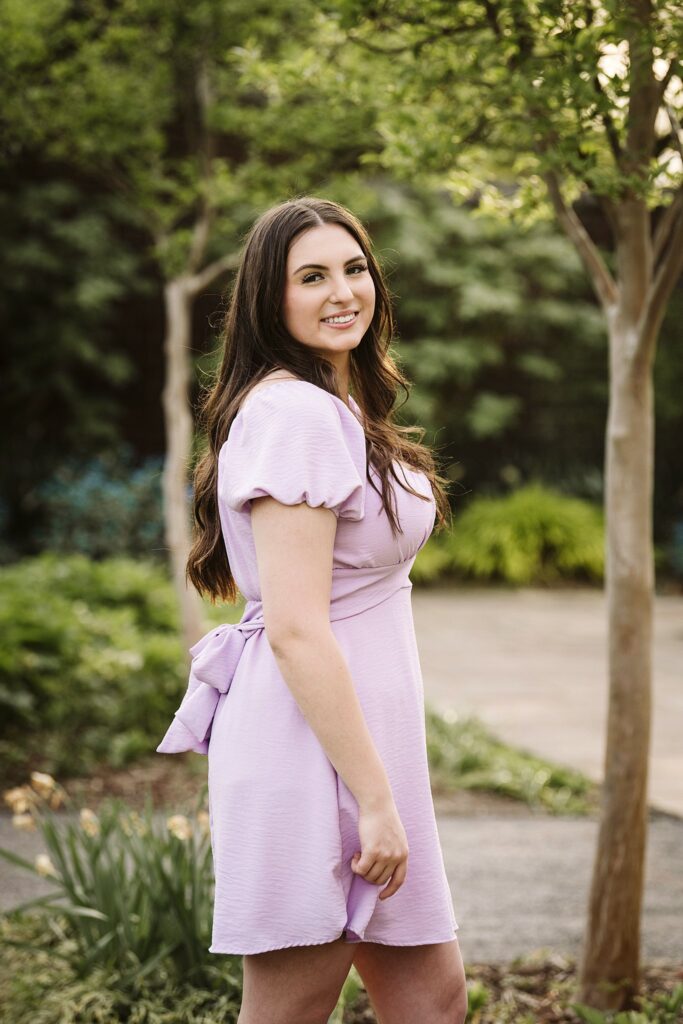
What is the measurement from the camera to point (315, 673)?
169cm

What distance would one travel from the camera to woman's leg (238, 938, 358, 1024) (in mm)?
1771

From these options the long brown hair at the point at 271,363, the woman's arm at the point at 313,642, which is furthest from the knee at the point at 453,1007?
the long brown hair at the point at 271,363

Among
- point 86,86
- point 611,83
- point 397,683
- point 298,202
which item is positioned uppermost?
point 86,86

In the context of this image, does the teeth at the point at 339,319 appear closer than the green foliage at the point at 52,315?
Yes

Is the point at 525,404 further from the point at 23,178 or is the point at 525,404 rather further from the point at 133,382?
the point at 23,178

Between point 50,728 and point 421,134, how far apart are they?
12.1 ft

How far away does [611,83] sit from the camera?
2.39m

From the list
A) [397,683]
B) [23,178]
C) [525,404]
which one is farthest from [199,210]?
[525,404]

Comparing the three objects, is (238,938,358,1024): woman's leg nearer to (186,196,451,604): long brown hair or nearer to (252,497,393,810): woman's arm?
(252,497,393,810): woman's arm

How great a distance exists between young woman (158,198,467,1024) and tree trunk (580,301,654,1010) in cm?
102

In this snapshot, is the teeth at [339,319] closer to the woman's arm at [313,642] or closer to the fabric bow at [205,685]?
the woman's arm at [313,642]

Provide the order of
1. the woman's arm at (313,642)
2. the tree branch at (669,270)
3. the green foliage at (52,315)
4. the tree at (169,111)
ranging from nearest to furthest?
the woman's arm at (313,642)
the tree branch at (669,270)
the tree at (169,111)
the green foliage at (52,315)

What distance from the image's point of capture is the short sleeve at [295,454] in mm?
1717

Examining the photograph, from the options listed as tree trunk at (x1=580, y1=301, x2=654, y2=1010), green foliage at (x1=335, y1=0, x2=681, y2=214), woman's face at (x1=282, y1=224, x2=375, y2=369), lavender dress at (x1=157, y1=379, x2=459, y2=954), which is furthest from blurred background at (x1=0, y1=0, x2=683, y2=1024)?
lavender dress at (x1=157, y1=379, x2=459, y2=954)
